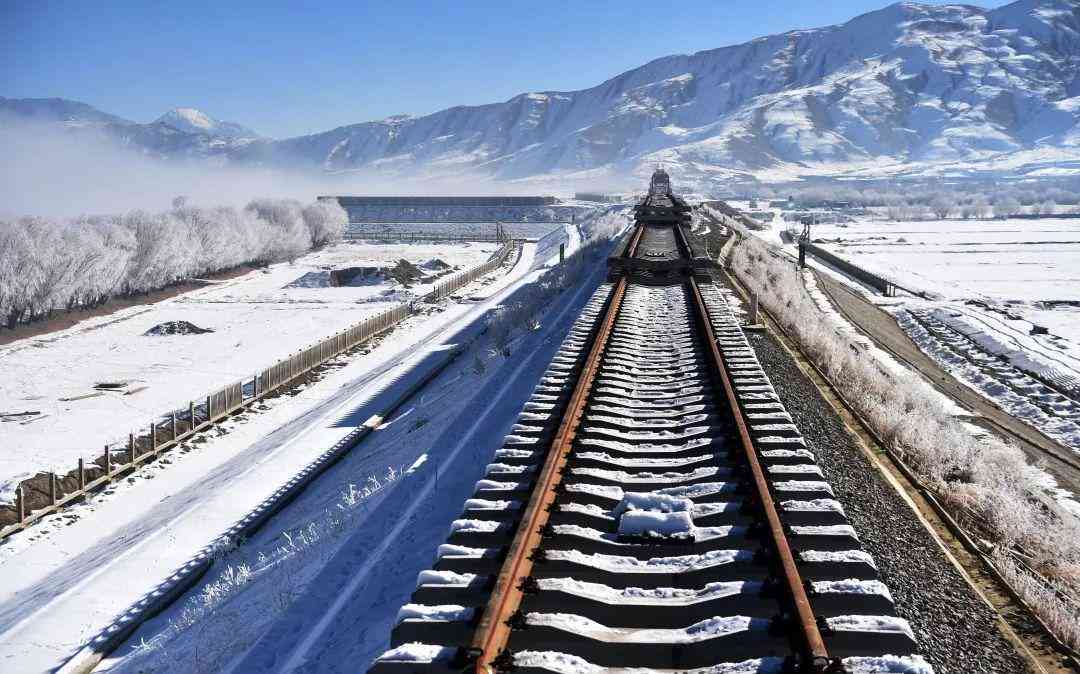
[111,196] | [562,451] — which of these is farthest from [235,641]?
[111,196]

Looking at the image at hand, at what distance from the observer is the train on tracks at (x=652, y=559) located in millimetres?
4719

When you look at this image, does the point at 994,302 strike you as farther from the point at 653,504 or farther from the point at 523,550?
the point at 523,550

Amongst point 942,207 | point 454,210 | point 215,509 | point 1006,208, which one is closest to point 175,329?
point 215,509

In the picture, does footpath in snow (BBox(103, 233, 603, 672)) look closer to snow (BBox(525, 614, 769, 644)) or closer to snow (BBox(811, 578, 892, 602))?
snow (BBox(525, 614, 769, 644))

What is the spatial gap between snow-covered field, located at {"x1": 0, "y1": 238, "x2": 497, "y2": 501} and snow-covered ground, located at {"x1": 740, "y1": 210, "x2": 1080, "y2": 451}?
2583cm

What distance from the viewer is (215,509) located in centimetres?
1828

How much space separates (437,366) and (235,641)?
20697 mm

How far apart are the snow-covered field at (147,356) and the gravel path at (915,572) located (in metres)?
19.1

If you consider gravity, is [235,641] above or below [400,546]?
below

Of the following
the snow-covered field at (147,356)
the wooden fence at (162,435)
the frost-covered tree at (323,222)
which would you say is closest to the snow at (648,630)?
the wooden fence at (162,435)

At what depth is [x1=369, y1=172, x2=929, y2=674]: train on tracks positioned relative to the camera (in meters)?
4.72

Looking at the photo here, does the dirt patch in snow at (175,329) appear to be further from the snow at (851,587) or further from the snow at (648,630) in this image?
the snow at (851,587)

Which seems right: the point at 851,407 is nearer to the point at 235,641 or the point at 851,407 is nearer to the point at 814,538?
the point at 814,538

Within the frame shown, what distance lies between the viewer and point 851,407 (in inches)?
485
